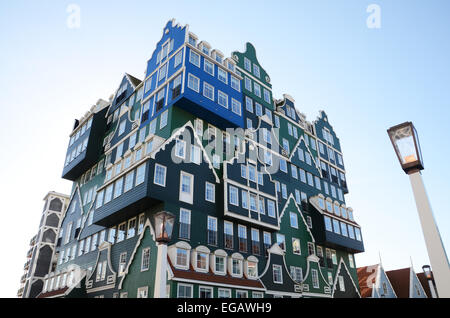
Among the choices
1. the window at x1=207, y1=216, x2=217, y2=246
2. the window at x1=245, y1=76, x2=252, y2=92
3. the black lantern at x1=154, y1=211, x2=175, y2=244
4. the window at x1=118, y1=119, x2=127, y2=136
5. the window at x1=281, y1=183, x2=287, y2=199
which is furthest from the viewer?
the window at x1=245, y1=76, x2=252, y2=92

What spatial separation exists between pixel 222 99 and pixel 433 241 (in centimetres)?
3586

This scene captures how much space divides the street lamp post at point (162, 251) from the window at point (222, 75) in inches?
1189

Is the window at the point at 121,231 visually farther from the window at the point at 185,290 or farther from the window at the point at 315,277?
the window at the point at 315,277

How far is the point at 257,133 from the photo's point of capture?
148 ft

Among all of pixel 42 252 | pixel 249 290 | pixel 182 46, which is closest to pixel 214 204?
pixel 249 290

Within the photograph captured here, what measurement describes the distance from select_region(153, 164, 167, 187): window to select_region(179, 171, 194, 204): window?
6.29 feet

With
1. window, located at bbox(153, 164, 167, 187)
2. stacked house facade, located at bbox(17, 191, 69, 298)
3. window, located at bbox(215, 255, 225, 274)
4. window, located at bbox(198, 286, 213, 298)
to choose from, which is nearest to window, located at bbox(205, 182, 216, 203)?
window, located at bbox(153, 164, 167, 187)

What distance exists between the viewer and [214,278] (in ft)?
98.9

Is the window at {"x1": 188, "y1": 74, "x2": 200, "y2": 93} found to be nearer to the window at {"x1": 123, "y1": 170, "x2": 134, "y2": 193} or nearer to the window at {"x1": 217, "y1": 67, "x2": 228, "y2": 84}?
the window at {"x1": 217, "y1": 67, "x2": 228, "y2": 84}

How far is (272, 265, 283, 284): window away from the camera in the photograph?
120ft
